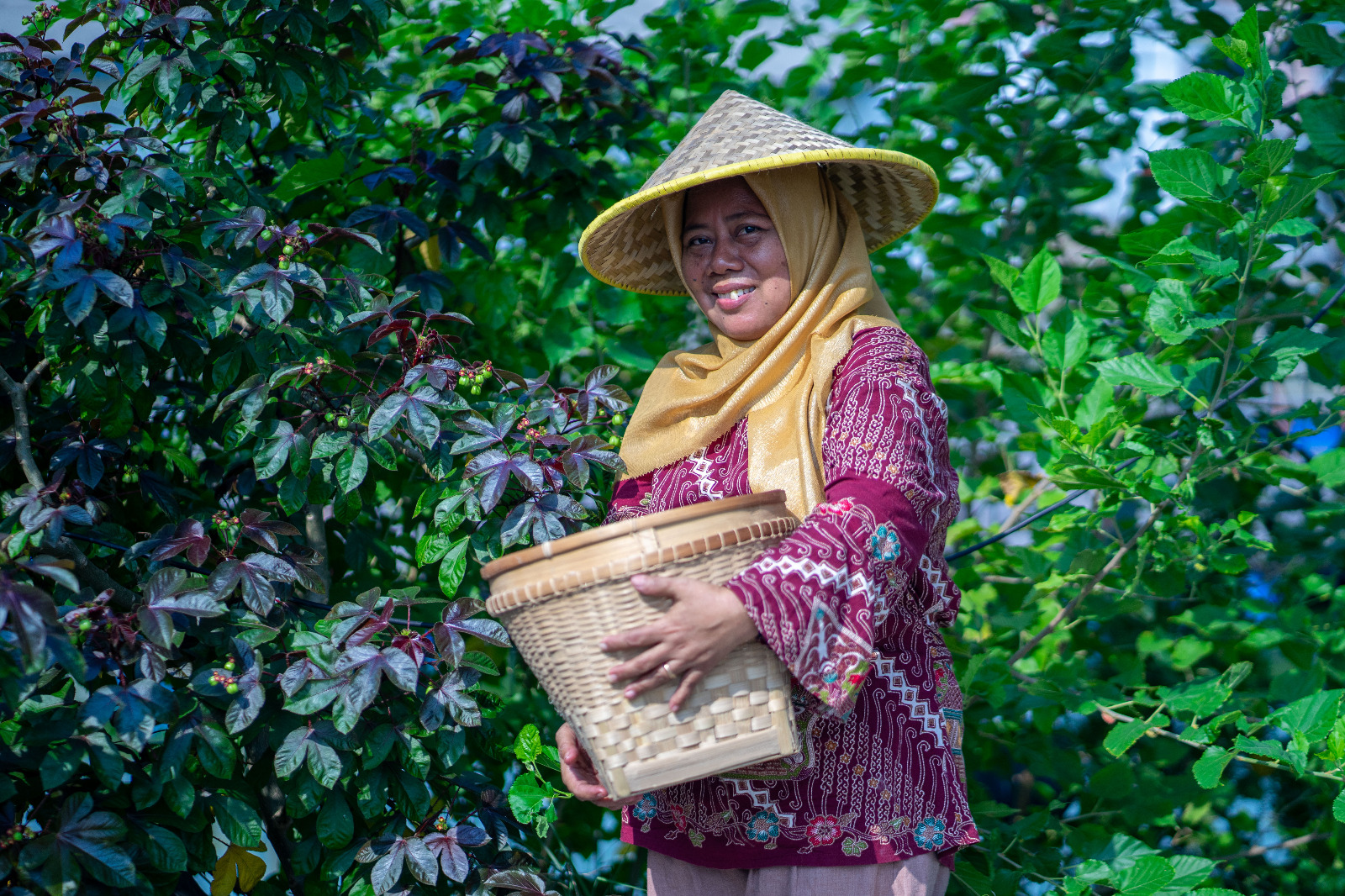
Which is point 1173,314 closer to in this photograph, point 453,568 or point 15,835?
point 453,568

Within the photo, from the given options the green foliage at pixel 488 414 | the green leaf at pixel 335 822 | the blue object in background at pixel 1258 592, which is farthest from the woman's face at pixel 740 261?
the blue object in background at pixel 1258 592

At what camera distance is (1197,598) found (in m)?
2.87

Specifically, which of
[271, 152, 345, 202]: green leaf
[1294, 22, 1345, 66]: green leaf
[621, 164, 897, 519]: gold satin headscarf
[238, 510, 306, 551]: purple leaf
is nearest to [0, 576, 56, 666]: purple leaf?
[238, 510, 306, 551]: purple leaf

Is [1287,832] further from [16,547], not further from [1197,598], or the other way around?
[16,547]

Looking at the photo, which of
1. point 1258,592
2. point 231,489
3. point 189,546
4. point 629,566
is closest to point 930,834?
point 629,566

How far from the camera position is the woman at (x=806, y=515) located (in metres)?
1.39

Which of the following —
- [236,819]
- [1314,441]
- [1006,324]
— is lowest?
[1314,441]

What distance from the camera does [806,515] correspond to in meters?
1.55

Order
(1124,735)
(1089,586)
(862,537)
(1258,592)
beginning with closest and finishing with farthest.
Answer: (862,537), (1124,735), (1089,586), (1258,592)

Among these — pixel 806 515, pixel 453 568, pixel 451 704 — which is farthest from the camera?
pixel 453 568

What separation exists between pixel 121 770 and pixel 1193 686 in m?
2.01

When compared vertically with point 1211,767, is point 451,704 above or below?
above

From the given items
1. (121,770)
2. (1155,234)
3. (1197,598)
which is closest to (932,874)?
(121,770)

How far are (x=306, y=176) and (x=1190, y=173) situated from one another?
5.78ft
